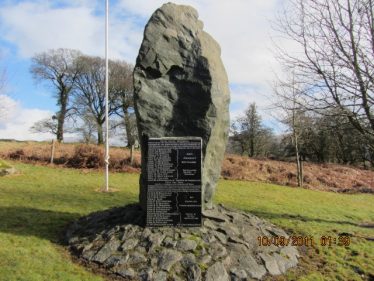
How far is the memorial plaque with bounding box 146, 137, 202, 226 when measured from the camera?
29.1 ft

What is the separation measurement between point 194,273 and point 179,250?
720 millimetres

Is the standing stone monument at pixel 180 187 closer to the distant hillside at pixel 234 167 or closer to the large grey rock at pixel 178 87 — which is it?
the large grey rock at pixel 178 87

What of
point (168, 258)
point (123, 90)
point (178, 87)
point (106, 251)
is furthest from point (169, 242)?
point (123, 90)

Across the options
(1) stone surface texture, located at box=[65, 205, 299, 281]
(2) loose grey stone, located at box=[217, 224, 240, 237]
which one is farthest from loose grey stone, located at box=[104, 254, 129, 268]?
(2) loose grey stone, located at box=[217, 224, 240, 237]

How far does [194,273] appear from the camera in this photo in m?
7.46


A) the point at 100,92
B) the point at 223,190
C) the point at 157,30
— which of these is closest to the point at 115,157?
the point at 223,190

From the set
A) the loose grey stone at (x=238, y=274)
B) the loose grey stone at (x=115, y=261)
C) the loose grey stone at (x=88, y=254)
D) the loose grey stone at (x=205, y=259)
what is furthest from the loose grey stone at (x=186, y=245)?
the loose grey stone at (x=88, y=254)

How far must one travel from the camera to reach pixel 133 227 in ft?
28.9

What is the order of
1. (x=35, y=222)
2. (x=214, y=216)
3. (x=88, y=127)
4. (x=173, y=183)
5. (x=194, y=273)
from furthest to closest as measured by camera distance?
1. (x=88, y=127)
2. (x=35, y=222)
3. (x=214, y=216)
4. (x=173, y=183)
5. (x=194, y=273)

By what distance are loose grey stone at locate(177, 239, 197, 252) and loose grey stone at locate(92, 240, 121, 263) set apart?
1.22 m

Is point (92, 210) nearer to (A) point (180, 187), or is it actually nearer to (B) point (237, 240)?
(A) point (180, 187)

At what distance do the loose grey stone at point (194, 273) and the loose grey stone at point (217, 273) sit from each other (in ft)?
0.51

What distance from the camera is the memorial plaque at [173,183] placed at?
29.1 feet

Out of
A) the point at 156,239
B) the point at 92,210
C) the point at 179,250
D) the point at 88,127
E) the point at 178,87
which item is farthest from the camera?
the point at 88,127
